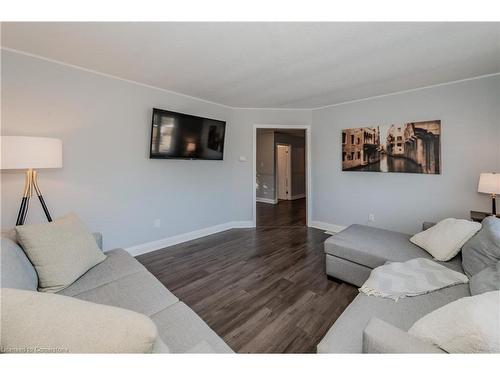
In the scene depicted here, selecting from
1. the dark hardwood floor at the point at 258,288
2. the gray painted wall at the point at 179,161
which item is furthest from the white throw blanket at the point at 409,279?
the gray painted wall at the point at 179,161

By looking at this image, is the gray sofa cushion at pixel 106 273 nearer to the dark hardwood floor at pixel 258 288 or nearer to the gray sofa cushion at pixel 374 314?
the dark hardwood floor at pixel 258 288

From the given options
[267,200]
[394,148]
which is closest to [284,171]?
[267,200]

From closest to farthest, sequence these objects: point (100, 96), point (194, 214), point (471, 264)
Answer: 1. point (471, 264)
2. point (100, 96)
3. point (194, 214)

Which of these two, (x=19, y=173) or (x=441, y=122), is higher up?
(x=441, y=122)

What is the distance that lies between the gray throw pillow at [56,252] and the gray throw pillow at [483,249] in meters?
2.80

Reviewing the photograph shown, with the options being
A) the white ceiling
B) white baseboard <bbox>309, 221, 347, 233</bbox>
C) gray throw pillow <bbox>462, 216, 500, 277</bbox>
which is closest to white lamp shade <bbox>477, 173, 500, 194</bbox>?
gray throw pillow <bbox>462, 216, 500, 277</bbox>

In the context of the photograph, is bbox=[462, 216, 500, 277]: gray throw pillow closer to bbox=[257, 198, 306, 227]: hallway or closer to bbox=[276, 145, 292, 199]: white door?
bbox=[257, 198, 306, 227]: hallway

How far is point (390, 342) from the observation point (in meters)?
0.85

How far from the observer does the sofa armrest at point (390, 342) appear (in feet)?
2.73

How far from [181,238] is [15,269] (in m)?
2.33

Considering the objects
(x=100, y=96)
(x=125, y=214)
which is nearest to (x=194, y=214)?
(x=125, y=214)
